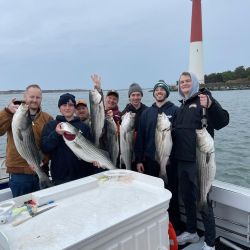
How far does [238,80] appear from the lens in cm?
8481

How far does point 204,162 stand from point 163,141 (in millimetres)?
573

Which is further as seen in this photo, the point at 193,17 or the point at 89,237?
the point at 193,17

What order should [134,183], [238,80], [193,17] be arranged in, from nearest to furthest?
[134,183], [193,17], [238,80]

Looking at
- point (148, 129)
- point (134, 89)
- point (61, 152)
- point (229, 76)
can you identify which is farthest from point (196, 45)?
point (229, 76)

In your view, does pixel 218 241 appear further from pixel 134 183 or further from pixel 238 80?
pixel 238 80

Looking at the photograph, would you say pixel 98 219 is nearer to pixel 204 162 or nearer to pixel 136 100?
pixel 204 162

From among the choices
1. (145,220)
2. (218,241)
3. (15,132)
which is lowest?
(218,241)

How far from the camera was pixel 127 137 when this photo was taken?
4.25 m

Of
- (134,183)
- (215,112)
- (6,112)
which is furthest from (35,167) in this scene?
(215,112)

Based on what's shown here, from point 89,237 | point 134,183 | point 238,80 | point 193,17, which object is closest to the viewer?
point 89,237

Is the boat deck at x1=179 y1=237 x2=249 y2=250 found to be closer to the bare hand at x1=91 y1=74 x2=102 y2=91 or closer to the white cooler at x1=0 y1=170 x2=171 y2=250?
the white cooler at x1=0 y1=170 x2=171 y2=250

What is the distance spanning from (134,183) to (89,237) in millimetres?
1017

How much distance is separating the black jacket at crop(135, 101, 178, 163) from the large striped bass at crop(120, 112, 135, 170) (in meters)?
0.16

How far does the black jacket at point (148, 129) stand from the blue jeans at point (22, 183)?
1.47m
